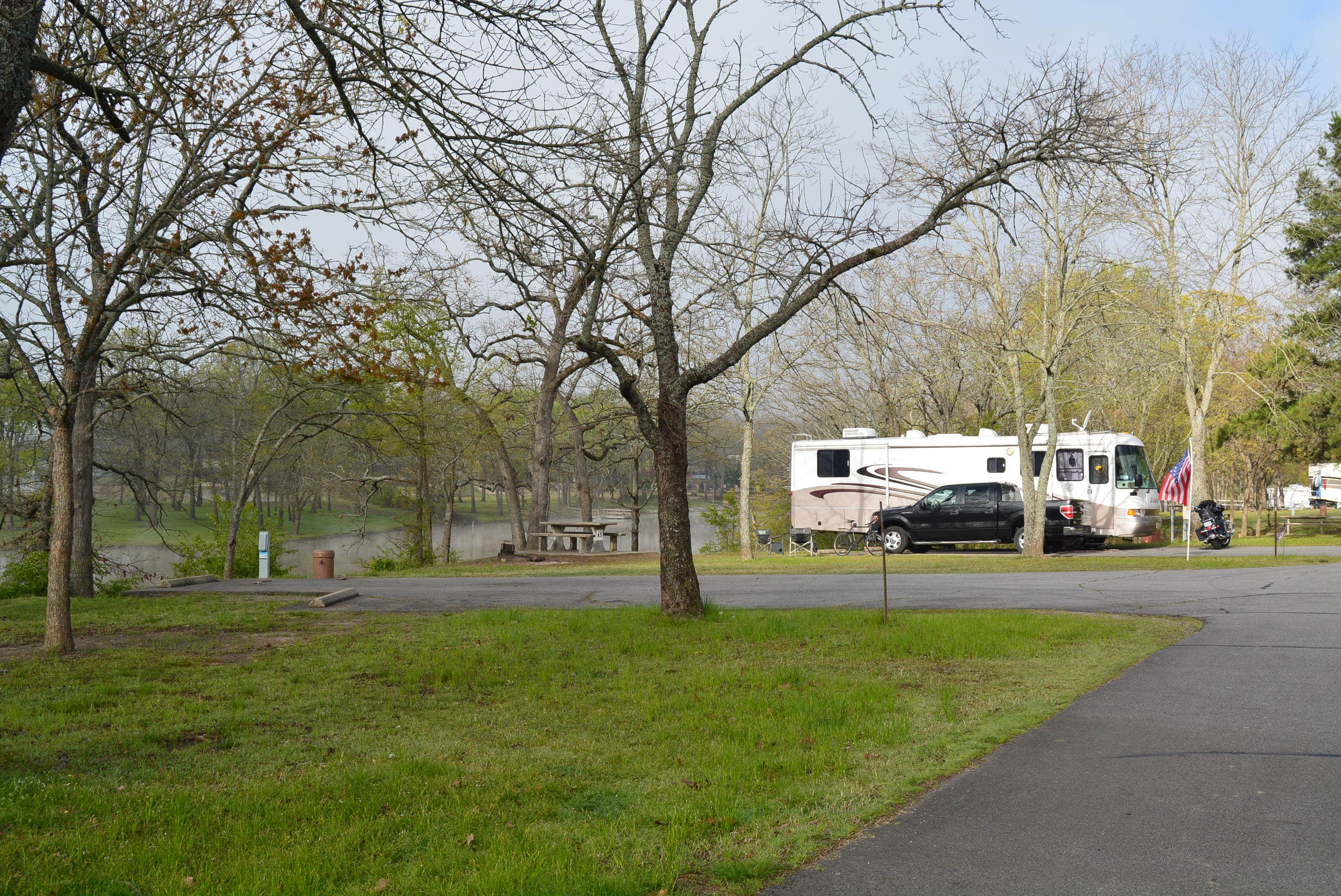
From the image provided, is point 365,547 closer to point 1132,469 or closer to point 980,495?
point 980,495

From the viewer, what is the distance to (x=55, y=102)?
32.0 ft

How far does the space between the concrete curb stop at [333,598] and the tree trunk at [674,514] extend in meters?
5.97

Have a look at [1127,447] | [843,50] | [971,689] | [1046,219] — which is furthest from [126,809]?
[1127,447]

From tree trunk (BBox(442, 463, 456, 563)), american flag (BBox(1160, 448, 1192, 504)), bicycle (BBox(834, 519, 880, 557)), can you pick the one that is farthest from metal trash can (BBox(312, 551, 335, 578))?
american flag (BBox(1160, 448, 1192, 504))

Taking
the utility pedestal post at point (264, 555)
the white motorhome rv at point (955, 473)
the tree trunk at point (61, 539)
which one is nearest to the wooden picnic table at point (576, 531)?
the white motorhome rv at point (955, 473)

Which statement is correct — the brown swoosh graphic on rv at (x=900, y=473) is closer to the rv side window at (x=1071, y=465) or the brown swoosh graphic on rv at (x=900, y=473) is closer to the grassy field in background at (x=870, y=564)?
the grassy field in background at (x=870, y=564)

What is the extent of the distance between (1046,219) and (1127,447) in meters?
8.43

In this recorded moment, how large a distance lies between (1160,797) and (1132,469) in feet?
79.6

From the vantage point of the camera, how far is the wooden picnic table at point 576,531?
29.7 meters

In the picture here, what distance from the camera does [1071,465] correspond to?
27.8 meters

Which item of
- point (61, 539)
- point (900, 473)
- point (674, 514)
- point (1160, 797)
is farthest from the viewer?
point (900, 473)

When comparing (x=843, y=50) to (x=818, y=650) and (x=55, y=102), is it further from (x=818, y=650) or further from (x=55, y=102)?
(x=55, y=102)

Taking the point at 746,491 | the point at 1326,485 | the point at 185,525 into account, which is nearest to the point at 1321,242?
the point at 746,491

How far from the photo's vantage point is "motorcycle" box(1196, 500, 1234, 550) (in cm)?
2738
